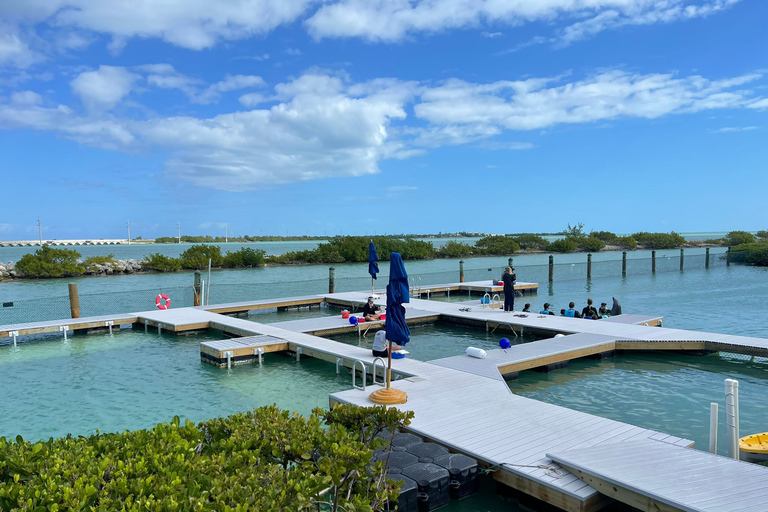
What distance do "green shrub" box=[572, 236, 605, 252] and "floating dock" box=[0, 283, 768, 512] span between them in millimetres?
52543

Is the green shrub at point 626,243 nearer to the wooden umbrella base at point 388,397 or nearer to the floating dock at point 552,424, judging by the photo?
the floating dock at point 552,424

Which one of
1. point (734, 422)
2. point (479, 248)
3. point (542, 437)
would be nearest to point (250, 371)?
point (542, 437)

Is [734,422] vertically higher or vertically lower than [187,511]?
lower

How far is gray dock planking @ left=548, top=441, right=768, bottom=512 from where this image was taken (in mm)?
4105

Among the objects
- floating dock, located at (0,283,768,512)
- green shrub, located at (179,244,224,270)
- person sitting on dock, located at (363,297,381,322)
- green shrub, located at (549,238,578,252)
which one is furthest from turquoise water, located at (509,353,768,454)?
green shrub, located at (549,238,578,252)

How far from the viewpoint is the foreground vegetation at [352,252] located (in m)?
32.7

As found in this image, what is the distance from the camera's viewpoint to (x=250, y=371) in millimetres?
11023

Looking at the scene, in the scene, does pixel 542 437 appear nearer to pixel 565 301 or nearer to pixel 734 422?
pixel 734 422

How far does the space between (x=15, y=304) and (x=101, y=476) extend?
53.0 feet

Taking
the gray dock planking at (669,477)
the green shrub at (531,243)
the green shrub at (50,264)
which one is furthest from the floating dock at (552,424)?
the green shrub at (531,243)

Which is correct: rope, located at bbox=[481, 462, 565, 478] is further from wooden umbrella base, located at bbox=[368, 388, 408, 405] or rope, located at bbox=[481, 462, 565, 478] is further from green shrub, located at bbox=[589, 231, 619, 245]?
green shrub, located at bbox=[589, 231, 619, 245]

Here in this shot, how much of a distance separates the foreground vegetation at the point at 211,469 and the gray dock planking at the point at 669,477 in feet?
6.12

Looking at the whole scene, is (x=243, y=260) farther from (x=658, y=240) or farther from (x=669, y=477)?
(x=658, y=240)

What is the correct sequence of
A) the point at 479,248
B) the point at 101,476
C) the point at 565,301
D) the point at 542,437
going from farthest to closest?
the point at 479,248 < the point at 565,301 < the point at 542,437 < the point at 101,476
